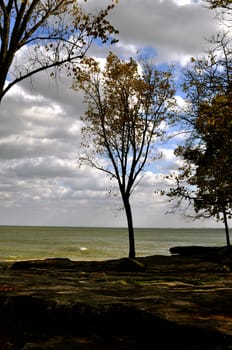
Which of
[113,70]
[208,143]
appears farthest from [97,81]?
[208,143]

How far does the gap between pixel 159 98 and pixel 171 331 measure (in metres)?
23.0

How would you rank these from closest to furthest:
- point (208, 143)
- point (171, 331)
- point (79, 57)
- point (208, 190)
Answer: point (171, 331), point (79, 57), point (208, 143), point (208, 190)

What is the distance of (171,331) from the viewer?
19.0 ft

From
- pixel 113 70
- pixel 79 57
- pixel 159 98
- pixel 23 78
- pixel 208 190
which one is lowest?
pixel 208 190

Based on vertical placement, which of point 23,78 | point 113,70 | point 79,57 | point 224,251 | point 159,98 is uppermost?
point 113,70

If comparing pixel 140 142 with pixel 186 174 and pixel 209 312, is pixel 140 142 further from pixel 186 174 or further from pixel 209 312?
pixel 209 312

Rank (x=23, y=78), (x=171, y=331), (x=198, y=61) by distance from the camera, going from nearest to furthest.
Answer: (x=171, y=331)
(x=23, y=78)
(x=198, y=61)

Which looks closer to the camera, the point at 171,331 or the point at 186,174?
the point at 171,331

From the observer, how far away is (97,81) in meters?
27.5

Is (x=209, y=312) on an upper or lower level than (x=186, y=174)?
lower

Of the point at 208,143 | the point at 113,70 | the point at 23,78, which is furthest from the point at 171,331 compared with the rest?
the point at 113,70

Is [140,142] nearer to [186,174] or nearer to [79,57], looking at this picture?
[186,174]

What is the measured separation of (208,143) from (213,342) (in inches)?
815

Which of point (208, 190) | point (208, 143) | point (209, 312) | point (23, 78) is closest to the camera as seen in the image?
point (209, 312)
